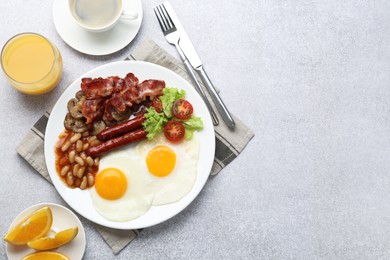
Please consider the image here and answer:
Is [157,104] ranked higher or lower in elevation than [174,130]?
higher

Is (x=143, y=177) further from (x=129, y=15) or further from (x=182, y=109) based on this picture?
(x=129, y=15)

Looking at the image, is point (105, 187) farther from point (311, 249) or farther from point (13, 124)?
point (311, 249)

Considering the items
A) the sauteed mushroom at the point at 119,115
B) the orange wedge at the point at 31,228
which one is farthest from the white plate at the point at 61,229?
the sauteed mushroom at the point at 119,115

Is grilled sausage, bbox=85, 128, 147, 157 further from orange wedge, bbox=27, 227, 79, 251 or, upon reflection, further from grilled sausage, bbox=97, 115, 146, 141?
orange wedge, bbox=27, 227, 79, 251

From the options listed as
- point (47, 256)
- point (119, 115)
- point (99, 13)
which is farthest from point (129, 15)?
point (47, 256)

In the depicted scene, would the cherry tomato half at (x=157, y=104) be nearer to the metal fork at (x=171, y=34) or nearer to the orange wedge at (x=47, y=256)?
the metal fork at (x=171, y=34)

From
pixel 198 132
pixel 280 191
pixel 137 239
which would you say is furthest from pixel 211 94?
pixel 137 239

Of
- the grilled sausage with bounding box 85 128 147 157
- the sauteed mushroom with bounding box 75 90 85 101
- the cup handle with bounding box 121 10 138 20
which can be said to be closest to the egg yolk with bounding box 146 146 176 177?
the grilled sausage with bounding box 85 128 147 157
